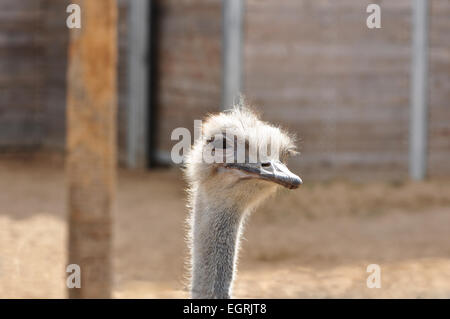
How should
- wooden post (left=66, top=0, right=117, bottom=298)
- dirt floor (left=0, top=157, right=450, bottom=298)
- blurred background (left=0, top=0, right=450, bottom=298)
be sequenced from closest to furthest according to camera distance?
wooden post (left=66, top=0, right=117, bottom=298)
dirt floor (left=0, top=157, right=450, bottom=298)
blurred background (left=0, top=0, right=450, bottom=298)

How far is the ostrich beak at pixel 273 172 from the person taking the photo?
2.73m

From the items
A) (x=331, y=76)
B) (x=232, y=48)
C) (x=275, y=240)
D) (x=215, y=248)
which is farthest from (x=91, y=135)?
(x=331, y=76)

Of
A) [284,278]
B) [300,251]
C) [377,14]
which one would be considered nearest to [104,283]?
[284,278]

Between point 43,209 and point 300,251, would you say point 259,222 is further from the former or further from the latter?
point 43,209

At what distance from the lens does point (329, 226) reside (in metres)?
7.75

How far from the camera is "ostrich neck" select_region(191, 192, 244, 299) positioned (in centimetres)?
319

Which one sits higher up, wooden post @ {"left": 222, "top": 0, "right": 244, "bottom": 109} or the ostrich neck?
Result: wooden post @ {"left": 222, "top": 0, "right": 244, "bottom": 109}

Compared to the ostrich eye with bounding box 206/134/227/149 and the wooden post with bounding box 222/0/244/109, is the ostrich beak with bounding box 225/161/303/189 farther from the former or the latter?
the wooden post with bounding box 222/0/244/109

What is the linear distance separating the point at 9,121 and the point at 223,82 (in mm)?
3221

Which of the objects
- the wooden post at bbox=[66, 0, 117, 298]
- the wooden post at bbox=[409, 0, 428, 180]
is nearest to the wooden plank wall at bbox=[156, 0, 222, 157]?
the wooden post at bbox=[409, 0, 428, 180]

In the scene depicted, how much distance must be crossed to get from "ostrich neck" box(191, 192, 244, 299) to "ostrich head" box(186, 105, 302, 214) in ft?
0.14

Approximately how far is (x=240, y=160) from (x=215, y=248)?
1.33 feet

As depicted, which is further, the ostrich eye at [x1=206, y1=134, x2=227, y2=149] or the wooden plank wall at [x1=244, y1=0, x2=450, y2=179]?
the wooden plank wall at [x1=244, y1=0, x2=450, y2=179]

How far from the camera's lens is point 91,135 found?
4.17m
